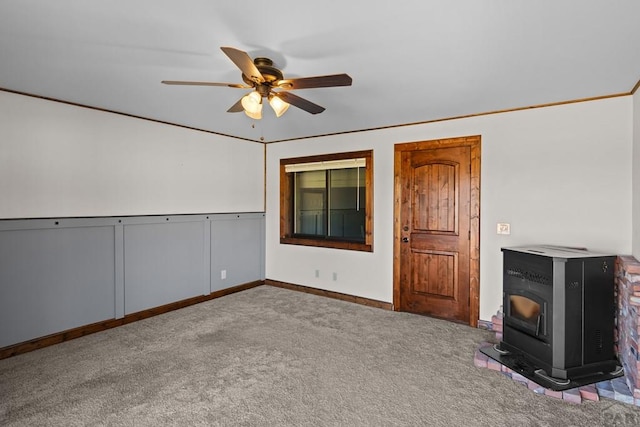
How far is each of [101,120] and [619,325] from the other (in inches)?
208

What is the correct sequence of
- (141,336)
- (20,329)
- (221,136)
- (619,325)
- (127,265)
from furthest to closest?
1. (221,136)
2. (127,265)
3. (141,336)
4. (20,329)
5. (619,325)

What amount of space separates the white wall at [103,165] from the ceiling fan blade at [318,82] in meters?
2.45

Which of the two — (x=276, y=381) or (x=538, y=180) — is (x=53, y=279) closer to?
(x=276, y=381)

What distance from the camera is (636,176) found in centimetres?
282

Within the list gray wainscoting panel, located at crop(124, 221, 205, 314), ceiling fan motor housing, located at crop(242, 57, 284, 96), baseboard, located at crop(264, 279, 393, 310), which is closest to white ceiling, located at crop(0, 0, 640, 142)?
ceiling fan motor housing, located at crop(242, 57, 284, 96)

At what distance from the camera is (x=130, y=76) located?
2736mm

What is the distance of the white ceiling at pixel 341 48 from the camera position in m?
1.79

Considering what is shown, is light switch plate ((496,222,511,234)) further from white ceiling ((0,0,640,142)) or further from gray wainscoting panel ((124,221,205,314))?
gray wainscoting panel ((124,221,205,314))

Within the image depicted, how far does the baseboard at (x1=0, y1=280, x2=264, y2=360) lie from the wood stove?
3.66 m

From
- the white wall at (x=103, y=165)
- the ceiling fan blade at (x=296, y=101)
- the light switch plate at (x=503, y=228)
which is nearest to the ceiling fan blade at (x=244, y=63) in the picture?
the ceiling fan blade at (x=296, y=101)

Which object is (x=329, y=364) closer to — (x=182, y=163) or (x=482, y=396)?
(x=482, y=396)

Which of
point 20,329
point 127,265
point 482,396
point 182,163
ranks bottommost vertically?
point 482,396

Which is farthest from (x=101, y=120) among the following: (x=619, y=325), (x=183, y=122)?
(x=619, y=325)

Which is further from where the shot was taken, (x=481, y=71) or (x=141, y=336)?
(x=141, y=336)
